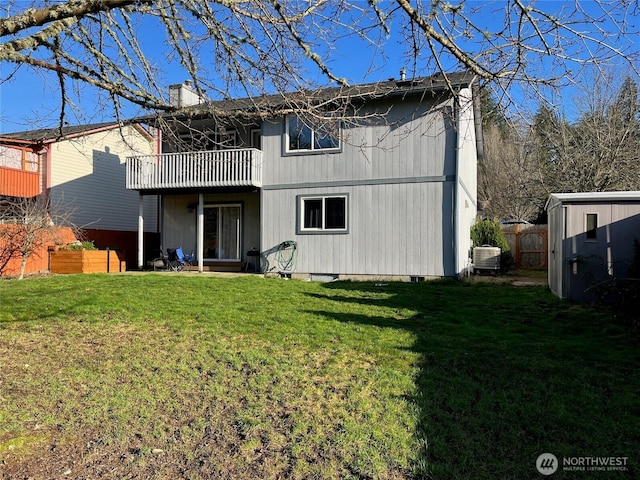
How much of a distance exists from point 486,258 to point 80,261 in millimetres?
13771

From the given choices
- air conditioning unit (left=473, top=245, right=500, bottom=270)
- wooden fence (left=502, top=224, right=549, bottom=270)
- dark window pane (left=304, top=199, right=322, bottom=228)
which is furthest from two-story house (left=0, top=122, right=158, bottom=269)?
wooden fence (left=502, top=224, right=549, bottom=270)

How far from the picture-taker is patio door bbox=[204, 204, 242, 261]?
16906mm

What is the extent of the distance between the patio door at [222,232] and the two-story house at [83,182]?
12.5 ft

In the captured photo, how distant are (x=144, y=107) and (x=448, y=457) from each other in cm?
503

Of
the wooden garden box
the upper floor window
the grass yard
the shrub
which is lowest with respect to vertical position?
the grass yard

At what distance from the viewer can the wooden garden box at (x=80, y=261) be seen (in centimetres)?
1599

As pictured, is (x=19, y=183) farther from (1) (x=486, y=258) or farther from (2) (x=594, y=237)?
(2) (x=594, y=237)

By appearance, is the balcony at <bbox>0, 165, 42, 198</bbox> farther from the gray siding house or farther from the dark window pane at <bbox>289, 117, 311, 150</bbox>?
the dark window pane at <bbox>289, 117, 311, 150</bbox>

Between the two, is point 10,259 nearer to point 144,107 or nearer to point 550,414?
point 144,107

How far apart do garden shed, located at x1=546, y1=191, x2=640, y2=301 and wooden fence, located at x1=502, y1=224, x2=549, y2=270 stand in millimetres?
11565

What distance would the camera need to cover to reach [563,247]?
9.28m

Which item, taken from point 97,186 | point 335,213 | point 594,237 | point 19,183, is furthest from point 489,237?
point 19,183

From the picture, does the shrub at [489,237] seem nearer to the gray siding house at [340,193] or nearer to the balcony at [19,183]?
the gray siding house at [340,193]

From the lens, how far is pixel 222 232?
1714 centimetres
